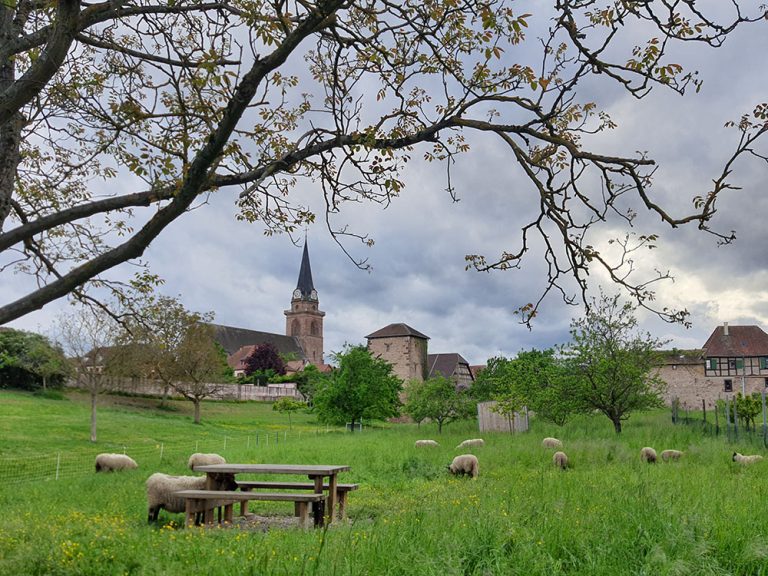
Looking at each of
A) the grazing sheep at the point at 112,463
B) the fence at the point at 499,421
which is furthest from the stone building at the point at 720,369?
the grazing sheep at the point at 112,463

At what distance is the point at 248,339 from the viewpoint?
114750 mm

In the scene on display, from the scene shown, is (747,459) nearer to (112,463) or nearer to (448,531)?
(448,531)

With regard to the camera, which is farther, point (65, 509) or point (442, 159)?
point (65, 509)

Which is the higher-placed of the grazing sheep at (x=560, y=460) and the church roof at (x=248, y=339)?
the church roof at (x=248, y=339)

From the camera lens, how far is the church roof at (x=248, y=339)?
109 m

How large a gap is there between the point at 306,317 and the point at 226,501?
12947cm

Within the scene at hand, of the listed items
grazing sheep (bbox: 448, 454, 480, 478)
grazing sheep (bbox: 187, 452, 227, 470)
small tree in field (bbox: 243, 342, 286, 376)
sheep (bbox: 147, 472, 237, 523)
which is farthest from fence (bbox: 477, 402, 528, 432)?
small tree in field (bbox: 243, 342, 286, 376)

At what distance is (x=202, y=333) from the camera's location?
1937 inches

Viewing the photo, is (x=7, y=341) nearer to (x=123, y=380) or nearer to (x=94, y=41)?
(x=123, y=380)

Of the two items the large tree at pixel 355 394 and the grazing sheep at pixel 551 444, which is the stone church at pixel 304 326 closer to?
the large tree at pixel 355 394

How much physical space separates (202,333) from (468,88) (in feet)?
145

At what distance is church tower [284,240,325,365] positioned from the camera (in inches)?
5497

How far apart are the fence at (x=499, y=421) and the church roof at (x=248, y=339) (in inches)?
2641

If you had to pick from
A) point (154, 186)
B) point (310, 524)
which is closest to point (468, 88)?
point (154, 186)
